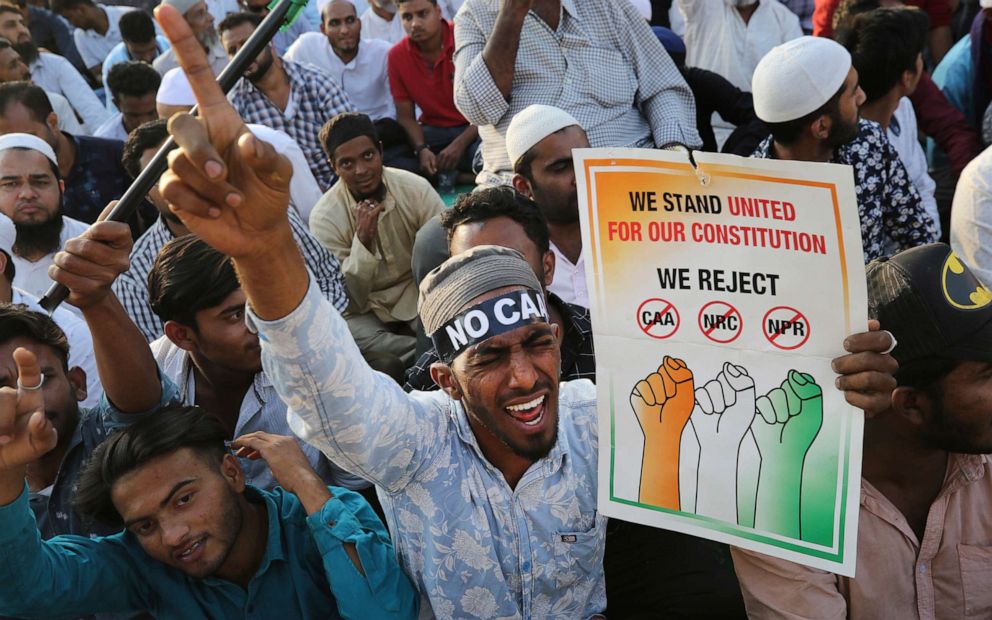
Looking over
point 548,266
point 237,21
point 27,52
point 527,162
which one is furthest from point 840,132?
point 27,52

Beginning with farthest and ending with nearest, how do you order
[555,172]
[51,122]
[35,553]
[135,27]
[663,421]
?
[135,27] → [51,122] → [555,172] → [35,553] → [663,421]

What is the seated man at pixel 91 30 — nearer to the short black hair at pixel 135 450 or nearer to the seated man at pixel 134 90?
the seated man at pixel 134 90

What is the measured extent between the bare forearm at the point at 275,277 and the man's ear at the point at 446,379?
1.85ft

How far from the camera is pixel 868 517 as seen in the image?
2.39 metres

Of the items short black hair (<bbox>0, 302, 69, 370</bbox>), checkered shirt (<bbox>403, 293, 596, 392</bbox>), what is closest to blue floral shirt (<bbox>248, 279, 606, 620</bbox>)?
checkered shirt (<bbox>403, 293, 596, 392</bbox>)

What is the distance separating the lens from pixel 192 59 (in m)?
1.67

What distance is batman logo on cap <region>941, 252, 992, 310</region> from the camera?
2.24 m

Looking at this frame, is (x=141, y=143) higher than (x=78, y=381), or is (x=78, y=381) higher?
(x=141, y=143)

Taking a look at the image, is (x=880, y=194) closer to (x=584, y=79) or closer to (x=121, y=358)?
(x=584, y=79)

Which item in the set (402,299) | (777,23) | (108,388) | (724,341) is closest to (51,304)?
(108,388)

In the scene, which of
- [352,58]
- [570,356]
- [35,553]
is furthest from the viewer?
[352,58]

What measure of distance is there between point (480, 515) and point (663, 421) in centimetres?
52

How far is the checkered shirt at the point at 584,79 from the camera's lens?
479 centimetres

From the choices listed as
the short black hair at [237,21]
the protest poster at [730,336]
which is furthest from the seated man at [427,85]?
the protest poster at [730,336]
